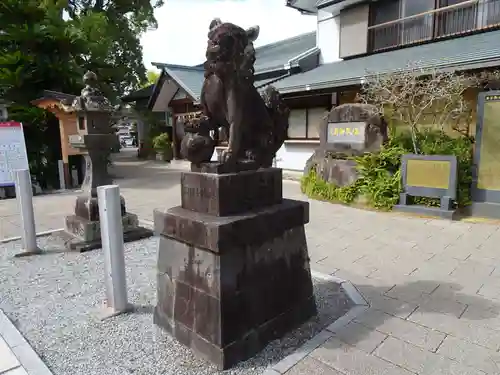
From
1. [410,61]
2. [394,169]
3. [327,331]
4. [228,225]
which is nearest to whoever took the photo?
[228,225]

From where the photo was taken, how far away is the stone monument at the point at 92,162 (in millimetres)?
5233

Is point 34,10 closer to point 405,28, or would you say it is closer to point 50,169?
point 50,169

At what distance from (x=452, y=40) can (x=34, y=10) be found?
40.0 feet

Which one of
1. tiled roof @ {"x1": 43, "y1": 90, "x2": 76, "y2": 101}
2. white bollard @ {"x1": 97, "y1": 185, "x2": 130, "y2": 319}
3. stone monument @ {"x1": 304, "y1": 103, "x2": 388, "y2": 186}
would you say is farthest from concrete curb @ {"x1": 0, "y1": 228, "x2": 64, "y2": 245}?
stone monument @ {"x1": 304, "y1": 103, "x2": 388, "y2": 186}

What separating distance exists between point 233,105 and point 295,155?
30.8ft

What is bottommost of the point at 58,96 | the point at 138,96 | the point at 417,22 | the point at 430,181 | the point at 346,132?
Answer: the point at 430,181

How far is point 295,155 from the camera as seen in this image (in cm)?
1179

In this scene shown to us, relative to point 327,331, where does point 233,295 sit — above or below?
above

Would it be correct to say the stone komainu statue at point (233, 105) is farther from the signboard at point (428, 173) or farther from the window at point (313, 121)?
the window at point (313, 121)

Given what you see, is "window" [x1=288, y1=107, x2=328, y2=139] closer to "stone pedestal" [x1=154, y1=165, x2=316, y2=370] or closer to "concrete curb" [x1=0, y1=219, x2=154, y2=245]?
"concrete curb" [x1=0, y1=219, x2=154, y2=245]

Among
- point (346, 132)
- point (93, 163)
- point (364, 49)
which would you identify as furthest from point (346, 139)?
point (93, 163)

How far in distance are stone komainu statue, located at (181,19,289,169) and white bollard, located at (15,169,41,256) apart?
3.38 metres

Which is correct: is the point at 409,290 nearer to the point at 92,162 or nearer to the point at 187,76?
the point at 92,162

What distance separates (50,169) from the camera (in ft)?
36.6
